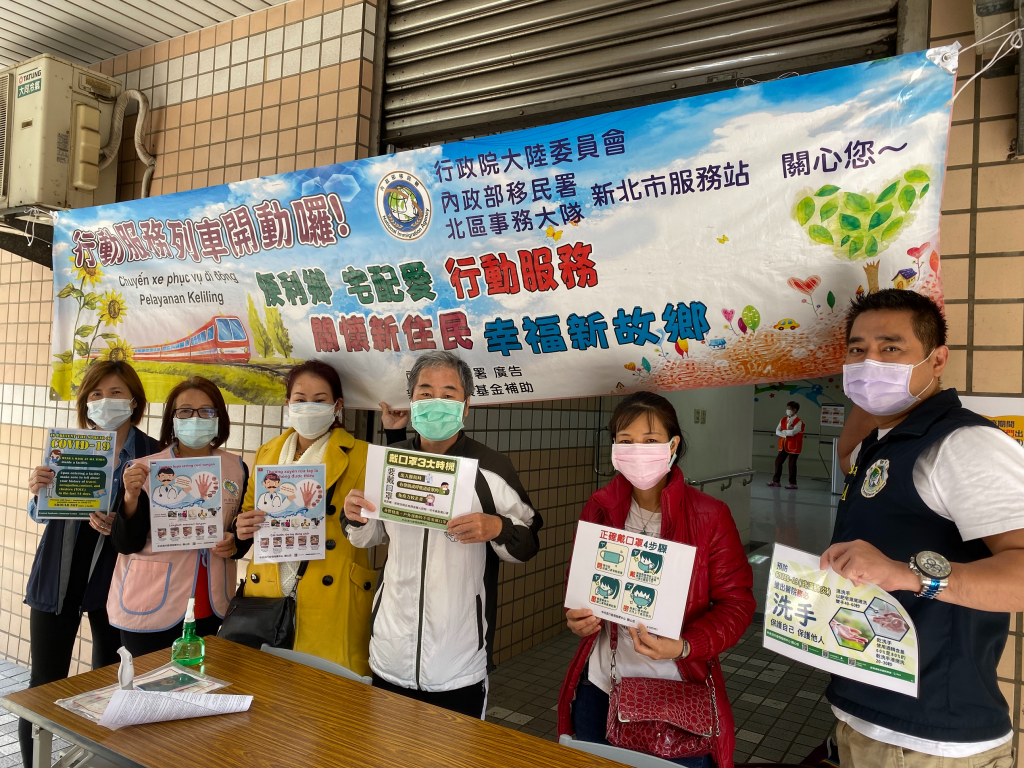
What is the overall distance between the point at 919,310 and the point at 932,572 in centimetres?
69

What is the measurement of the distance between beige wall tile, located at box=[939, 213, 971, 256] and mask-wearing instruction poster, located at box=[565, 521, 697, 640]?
1353 millimetres

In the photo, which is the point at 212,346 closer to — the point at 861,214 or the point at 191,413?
the point at 191,413

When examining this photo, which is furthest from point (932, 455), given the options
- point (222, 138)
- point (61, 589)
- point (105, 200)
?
point (105, 200)

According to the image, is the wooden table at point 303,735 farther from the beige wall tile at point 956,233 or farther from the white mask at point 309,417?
the beige wall tile at point 956,233

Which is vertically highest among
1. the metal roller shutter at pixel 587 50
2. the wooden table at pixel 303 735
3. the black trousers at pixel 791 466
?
the metal roller shutter at pixel 587 50

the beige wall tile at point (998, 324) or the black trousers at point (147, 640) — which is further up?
the beige wall tile at point (998, 324)

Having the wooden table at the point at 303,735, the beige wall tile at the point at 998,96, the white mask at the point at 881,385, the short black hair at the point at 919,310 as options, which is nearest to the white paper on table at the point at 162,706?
the wooden table at the point at 303,735

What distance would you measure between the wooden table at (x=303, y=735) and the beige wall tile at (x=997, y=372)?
66.1 inches

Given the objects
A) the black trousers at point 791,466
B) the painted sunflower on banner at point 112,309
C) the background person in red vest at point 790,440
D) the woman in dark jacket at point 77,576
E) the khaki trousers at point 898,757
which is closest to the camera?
the khaki trousers at point 898,757

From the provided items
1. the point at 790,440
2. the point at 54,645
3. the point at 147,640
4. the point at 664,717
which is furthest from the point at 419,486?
the point at 790,440

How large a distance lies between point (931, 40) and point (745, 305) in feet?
3.72

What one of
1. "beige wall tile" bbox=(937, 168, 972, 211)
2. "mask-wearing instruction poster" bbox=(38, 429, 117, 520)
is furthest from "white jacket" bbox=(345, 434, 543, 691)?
"beige wall tile" bbox=(937, 168, 972, 211)

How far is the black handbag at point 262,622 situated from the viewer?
8.30 feet

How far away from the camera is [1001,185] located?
2.08 m
